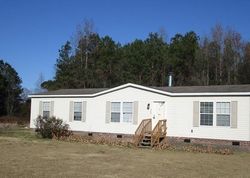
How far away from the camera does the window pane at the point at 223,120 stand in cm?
2097

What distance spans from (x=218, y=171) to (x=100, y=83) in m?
36.8

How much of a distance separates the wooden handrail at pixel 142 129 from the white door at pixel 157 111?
0.31 meters

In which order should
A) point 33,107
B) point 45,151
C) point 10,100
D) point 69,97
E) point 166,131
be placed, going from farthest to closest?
point 10,100 < point 33,107 < point 69,97 < point 166,131 < point 45,151

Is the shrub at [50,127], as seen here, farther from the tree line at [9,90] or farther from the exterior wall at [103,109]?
the tree line at [9,90]

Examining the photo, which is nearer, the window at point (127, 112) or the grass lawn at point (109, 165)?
the grass lawn at point (109, 165)

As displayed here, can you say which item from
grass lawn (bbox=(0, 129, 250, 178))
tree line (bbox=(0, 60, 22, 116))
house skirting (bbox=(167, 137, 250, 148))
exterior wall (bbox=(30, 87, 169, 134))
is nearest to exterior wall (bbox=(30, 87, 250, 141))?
exterior wall (bbox=(30, 87, 169, 134))

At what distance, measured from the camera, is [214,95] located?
21375 mm

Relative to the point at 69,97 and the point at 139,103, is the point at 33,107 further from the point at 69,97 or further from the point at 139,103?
the point at 139,103

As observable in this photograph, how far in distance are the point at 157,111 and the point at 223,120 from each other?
3984 millimetres

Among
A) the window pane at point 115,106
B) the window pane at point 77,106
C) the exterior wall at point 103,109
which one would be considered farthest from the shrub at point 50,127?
the window pane at point 115,106

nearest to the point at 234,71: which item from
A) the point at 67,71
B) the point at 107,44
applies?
the point at 107,44

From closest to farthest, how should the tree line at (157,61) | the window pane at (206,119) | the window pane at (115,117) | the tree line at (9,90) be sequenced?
the window pane at (206,119) → the window pane at (115,117) → the tree line at (157,61) → the tree line at (9,90)

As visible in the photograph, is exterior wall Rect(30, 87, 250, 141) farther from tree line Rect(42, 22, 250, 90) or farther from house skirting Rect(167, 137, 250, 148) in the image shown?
tree line Rect(42, 22, 250, 90)

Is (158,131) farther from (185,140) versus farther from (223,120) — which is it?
(223,120)
